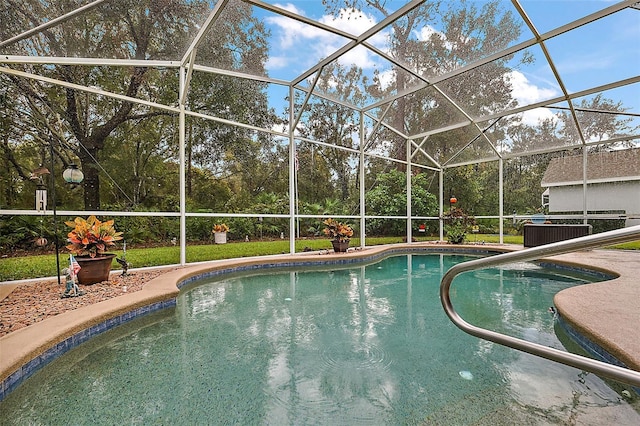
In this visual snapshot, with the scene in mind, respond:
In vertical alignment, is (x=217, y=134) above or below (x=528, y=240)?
above

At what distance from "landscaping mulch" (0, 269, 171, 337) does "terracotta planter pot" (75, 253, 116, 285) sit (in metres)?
0.10

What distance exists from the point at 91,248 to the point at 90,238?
0.15 metres

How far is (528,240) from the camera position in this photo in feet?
28.3

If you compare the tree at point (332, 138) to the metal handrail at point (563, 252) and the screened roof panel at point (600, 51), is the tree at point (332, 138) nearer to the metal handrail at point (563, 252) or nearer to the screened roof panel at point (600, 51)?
the screened roof panel at point (600, 51)

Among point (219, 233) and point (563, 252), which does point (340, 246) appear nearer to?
point (219, 233)

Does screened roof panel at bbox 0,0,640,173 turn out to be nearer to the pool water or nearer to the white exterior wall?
the white exterior wall

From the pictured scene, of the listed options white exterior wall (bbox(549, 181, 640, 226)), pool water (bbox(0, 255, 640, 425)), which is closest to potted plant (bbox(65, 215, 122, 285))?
pool water (bbox(0, 255, 640, 425))

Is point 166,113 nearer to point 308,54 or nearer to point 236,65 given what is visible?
point 236,65

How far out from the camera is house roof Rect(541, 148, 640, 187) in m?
8.23

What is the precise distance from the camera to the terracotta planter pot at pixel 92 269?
4.18m

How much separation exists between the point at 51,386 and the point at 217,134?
6.83 meters

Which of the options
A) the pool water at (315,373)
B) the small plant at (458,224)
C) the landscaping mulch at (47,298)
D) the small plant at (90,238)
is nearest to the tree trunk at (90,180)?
the small plant at (90,238)

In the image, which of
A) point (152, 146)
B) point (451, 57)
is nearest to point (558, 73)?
point (451, 57)

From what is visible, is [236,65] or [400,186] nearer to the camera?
[236,65]
